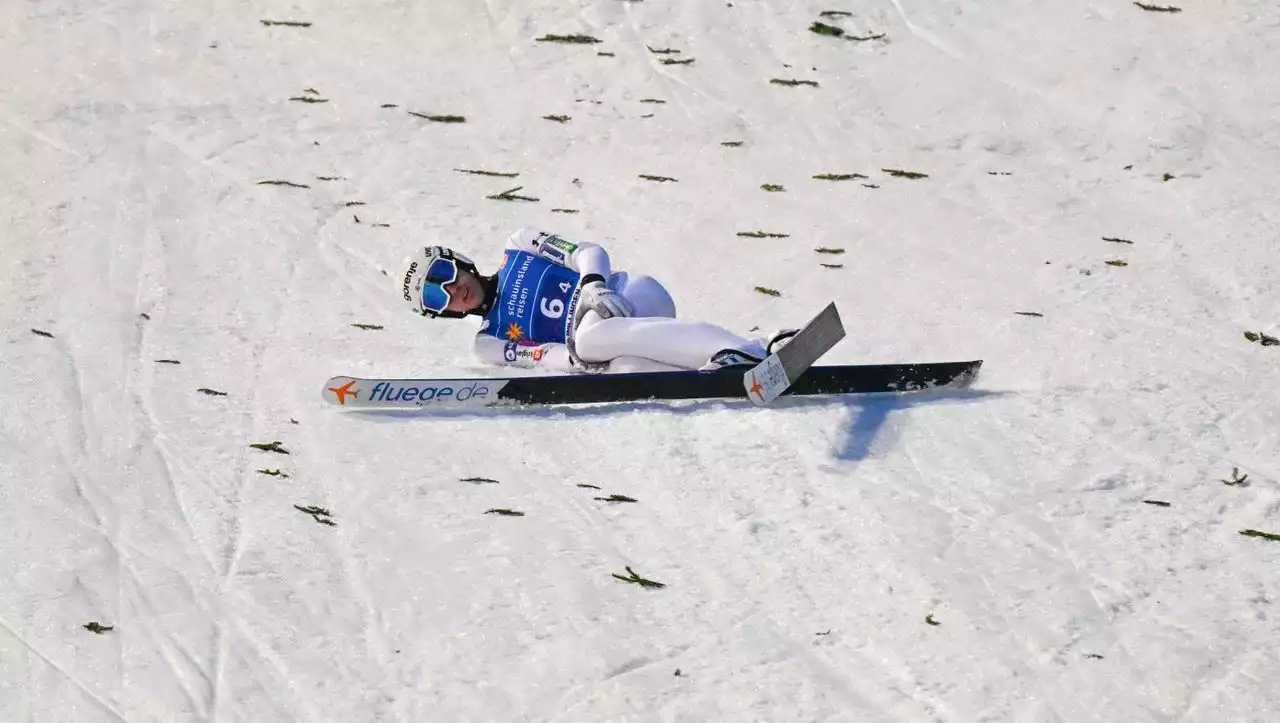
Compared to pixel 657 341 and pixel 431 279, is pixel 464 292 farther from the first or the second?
pixel 657 341

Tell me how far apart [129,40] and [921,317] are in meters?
7.42

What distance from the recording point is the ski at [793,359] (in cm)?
606

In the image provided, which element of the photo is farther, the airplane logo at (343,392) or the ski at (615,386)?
the airplane logo at (343,392)

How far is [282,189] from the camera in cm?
965

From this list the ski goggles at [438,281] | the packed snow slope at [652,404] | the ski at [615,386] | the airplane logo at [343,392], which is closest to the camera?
the packed snow slope at [652,404]

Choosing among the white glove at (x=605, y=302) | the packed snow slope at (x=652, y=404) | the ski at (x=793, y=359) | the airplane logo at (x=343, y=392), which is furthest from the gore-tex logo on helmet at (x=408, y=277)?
the ski at (x=793, y=359)

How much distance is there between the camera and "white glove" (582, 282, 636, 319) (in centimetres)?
695

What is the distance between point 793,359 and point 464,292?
2.09 meters

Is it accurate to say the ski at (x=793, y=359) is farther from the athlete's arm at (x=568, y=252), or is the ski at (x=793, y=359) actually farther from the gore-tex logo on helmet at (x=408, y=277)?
the gore-tex logo on helmet at (x=408, y=277)

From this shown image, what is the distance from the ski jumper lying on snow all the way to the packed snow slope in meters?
0.38

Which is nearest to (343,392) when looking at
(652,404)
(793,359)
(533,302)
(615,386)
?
(533,302)

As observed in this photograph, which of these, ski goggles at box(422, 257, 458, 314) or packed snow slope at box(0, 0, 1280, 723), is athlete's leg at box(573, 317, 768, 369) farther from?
ski goggles at box(422, 257, 458, 314)

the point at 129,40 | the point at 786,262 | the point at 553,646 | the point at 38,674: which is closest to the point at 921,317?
the point at 786,262

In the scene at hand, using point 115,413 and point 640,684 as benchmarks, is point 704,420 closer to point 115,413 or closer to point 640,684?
point 640,684
